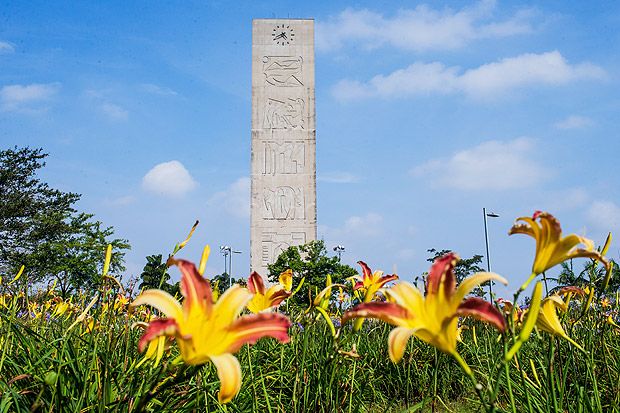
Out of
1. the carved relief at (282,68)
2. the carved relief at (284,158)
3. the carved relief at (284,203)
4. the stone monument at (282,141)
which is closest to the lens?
the stone monument at (282,141)

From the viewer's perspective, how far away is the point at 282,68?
1677 cm

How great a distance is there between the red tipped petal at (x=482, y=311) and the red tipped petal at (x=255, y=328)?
0.90 feet

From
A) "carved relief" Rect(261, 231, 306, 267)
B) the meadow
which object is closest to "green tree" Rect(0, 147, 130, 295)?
"carved relief" Rect(261, 231, 306, 267)

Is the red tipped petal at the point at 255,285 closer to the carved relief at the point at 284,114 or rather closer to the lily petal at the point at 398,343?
the lily petal at the point at 398,343

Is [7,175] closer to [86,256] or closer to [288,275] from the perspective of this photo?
[86,256]

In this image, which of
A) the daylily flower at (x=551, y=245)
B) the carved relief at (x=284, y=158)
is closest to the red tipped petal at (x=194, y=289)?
the daylily flower at (x=551, y=245)

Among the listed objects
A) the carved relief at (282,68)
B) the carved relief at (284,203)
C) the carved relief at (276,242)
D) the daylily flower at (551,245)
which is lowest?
the daylily flower at (551,245)

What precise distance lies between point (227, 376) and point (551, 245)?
613mm

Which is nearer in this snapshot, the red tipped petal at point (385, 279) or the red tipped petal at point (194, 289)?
the red tipped petal at point (194, 289)

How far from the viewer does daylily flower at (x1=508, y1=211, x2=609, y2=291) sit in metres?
0.87

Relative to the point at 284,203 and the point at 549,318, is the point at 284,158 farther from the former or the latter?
the point at 549,318

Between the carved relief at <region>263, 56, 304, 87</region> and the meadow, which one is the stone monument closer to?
the carved relief at <region>263, 56, 304, 87</region>

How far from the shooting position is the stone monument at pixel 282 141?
1591cm

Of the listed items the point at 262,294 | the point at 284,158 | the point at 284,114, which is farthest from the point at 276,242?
the point at 262,294
